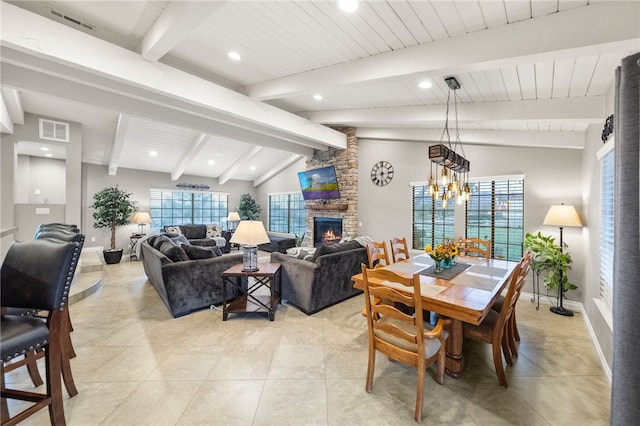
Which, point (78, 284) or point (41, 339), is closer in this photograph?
point (41, 339)

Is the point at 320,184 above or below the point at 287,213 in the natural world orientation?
above

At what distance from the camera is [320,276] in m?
3.61

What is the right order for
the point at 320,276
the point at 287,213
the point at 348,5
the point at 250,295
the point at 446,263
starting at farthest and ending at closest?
the point at 287,213 → the point at 250,295 → the point at 320,276 → the point at 446,263 → the point at 348,5

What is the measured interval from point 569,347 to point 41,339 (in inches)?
177

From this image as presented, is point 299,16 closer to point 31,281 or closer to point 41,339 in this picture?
point 31,281

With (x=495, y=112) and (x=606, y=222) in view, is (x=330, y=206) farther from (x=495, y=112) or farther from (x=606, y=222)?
(x=606, y=222)

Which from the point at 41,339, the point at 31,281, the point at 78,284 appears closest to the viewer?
the point at 41,339

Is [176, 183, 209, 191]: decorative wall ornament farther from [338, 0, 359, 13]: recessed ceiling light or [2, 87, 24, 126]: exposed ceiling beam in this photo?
[338, 0, 359, 13]: recessed ceiling light

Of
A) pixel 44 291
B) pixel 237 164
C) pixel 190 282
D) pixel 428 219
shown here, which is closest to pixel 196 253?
pixel 190 282

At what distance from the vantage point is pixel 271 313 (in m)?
3.42

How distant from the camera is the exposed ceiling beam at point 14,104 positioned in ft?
12.5

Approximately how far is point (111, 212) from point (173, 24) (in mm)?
6276

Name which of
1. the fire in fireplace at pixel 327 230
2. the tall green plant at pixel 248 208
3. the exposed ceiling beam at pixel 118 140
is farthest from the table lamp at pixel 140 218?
the fire in fireplace at pixel 327 230

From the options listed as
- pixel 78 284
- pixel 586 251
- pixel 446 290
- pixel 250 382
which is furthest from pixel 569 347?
pixel 78 284
